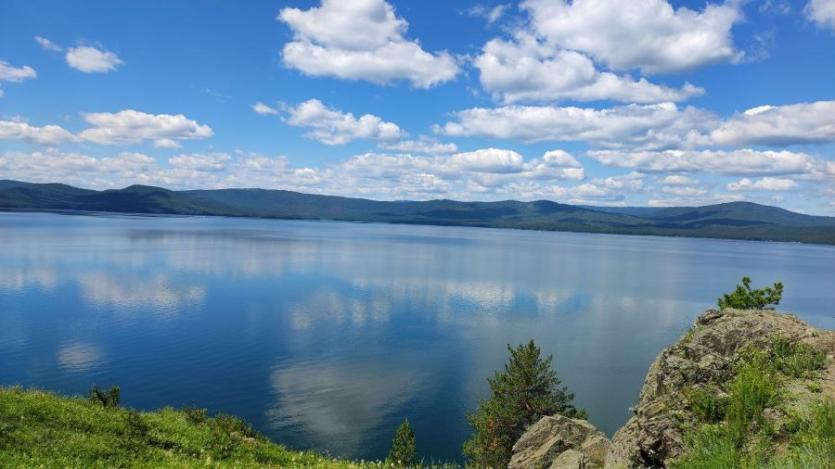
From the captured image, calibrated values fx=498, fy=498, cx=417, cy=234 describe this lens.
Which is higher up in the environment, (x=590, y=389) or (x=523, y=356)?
(x=523, y=356)

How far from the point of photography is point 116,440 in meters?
18.6

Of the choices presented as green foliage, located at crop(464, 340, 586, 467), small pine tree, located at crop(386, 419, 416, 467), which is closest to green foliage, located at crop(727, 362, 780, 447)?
green foliage, located at crop(464, 340, 586, 467)

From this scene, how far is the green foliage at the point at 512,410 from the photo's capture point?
43.4 meters

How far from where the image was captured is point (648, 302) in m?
138

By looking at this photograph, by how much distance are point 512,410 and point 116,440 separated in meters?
34.2

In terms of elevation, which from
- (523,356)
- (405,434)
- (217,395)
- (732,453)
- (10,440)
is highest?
(732,453)

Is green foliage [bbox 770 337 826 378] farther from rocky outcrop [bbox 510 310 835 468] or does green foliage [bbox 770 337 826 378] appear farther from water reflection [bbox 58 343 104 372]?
water reflection [bbox 58 343 104 372]

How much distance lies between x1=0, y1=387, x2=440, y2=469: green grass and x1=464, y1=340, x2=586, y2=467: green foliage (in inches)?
1017

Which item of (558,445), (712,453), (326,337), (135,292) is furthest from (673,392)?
(135,292)

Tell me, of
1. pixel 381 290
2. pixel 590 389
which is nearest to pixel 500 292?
pixel 381 290

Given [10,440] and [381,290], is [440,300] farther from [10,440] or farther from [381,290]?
[10,440]

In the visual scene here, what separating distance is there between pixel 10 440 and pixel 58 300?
112552 millimetres

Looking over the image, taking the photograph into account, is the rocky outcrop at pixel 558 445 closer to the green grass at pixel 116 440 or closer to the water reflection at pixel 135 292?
the green grass at pixel 116 440

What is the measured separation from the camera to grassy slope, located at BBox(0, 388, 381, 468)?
1612cm
